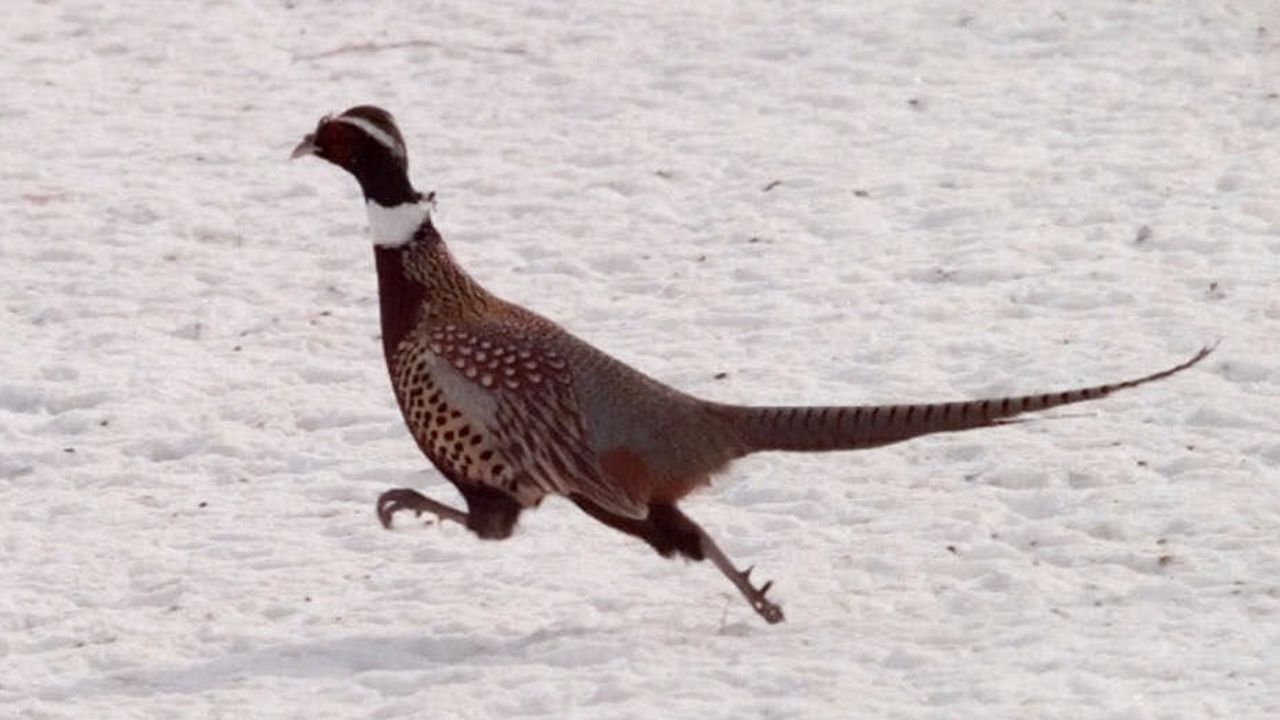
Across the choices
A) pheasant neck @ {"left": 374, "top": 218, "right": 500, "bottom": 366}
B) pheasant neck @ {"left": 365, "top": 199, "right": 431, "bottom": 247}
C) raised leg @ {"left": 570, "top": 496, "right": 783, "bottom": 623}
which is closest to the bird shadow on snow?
Answer: raised leg @ {"left": 570, "top": 496, "right": 783, "bottom": 623}

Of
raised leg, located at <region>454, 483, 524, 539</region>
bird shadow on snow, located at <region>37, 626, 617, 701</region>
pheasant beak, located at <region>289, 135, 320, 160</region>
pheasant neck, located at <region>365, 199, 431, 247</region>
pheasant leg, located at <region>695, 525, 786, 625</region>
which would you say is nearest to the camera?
bird shadow on snow, located at <region>37, 626, 617, 701</region>

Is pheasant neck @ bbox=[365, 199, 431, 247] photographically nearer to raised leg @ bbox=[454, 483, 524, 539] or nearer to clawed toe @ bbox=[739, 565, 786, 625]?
raised leg @ bbox=[454, 483, 524, 539]

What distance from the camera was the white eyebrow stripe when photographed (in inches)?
262

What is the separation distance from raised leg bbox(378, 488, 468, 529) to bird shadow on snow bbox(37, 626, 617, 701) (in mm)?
327

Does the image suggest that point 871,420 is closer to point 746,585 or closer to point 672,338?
point 746,585

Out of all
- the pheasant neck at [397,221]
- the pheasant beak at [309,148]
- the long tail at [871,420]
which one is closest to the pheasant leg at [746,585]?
the long tail at [871,420]

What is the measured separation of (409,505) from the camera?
255 inches

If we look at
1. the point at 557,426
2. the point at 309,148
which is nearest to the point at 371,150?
the point at 309,148

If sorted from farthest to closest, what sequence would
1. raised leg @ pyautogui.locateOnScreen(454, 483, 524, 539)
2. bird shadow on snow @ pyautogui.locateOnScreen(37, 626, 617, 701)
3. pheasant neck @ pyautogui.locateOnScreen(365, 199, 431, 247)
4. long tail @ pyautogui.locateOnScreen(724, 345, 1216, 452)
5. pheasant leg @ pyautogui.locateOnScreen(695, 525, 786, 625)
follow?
1. pheasant neck @ pyautogui.locateOnScreen(365, 199, 431, 247)
2. raised leg @ pyautogui.locateOnScreen(454, 483, 524, 539)
3. pheasant leg @ pyautogui.locateOnScreen(695, 525, 786, 625)
4. long tail @ pyautogui.locateOnScreen(724, 345, 1216, 452)
5. bird shadow on snow @ pyautogui.locateOnScreen(37, 626, 617, 701)

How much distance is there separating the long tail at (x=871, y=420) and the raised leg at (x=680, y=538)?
0.25 metres

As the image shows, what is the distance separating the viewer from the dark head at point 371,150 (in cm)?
666

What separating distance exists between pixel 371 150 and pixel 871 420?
4.76ft

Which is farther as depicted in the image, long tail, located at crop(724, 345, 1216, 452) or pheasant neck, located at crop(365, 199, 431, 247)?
pheasant neck, located at crop(365, 199, 431, 247)

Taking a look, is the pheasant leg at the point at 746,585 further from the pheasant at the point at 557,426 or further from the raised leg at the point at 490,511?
the raised leg at the point at 490,511
